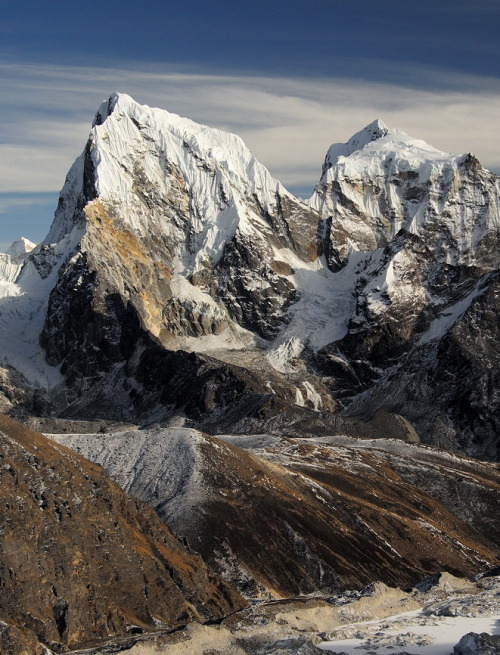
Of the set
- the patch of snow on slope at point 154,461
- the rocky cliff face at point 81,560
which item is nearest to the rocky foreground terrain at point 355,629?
the rocky cliff face at point 81,560

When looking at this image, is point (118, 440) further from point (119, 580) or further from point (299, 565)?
point (119, 580)

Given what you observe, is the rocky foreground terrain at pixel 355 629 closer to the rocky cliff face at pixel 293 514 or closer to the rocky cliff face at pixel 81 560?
the rocky cliff face at pixel 81 560

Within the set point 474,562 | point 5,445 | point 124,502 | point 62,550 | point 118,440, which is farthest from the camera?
point 118,440

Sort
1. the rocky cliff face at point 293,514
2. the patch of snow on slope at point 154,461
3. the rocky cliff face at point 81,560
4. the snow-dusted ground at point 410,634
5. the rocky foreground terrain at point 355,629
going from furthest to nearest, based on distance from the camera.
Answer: the patch of snow on slope at point 154,461
the rocky cliff face at point 293,514
the rocky cliff face at point 81,560
the snow-dusted ground at point 410,634
the rocky foreground terrain at point 355,629

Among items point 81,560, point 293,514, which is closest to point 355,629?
point 81,560

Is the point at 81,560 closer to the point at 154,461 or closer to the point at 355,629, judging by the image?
the point at 355,629

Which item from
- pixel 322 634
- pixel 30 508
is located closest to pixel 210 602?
pixel 30 508

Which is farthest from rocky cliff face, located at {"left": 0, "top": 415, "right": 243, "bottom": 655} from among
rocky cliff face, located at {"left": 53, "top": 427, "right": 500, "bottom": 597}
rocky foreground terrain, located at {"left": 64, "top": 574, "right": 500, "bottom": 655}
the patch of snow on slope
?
the patch of snow on slope

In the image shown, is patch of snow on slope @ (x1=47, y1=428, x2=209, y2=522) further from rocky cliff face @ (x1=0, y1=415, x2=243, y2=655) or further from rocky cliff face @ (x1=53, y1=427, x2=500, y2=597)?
rocky cliff face @ (x1=0, y1=415, x2=243, y2=655)
